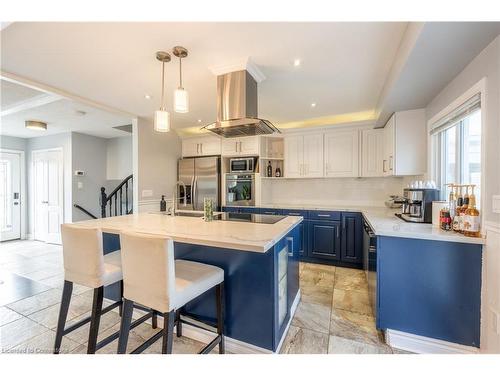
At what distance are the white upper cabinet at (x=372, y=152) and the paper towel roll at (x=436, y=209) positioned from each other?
4.84 feet

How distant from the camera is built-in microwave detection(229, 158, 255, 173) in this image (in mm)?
4070

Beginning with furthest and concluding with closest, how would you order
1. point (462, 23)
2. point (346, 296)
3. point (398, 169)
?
point (398, 169) → point (346, 296) → point (462, 23)

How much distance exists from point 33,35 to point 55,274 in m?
3.08

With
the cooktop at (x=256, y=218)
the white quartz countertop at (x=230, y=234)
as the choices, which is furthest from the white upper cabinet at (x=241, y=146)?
the white quartz countertop at (x=230, y=234)

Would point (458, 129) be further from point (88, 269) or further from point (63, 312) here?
point (63, 312)

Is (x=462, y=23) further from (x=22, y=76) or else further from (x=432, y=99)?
(x=22, y=76)

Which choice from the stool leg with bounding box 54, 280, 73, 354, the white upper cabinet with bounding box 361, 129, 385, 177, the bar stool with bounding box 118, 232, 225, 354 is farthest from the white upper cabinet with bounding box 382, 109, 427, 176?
the stool leg with bounding box 54, 280, 73, 354

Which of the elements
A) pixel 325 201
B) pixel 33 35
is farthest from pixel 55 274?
pixel 325 201

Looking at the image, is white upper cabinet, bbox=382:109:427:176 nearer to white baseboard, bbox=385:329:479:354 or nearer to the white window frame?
the white window frame

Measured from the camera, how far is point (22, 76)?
2271 millimetres

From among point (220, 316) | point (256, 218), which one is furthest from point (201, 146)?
point (220, 316)

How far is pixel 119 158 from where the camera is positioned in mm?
5250

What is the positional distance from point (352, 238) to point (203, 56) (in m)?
3.07

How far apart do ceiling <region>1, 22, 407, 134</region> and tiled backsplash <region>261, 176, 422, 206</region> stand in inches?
56.9
